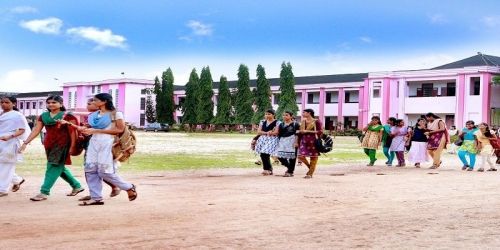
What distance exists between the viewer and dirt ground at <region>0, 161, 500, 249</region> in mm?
5977

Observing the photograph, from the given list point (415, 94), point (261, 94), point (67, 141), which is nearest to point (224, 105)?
point (261, 94)

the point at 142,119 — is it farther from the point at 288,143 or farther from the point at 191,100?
Result: the point at 288,143

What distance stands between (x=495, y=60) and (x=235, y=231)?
57.8m

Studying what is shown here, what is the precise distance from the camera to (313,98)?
2879 inches

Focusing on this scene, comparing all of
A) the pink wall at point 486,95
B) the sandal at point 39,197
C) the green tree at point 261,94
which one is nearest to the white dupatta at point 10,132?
the sandal at point 39,197

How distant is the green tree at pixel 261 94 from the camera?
69500 mm

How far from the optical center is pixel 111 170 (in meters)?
8.59

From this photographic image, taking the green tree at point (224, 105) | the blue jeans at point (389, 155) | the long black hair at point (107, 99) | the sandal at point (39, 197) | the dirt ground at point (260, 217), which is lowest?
the dirt ground at point (260, 217)

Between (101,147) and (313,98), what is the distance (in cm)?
6534

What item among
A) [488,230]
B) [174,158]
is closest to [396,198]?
[488,230]

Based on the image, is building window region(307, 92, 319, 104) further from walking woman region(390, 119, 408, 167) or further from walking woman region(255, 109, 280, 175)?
walking woman region(255, 109, 280, 175)

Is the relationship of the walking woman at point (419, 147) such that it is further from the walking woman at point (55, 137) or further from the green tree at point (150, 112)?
the green tree at point (150, 112)

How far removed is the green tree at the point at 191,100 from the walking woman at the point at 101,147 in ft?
216

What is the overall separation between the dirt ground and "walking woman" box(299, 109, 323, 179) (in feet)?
5.76
